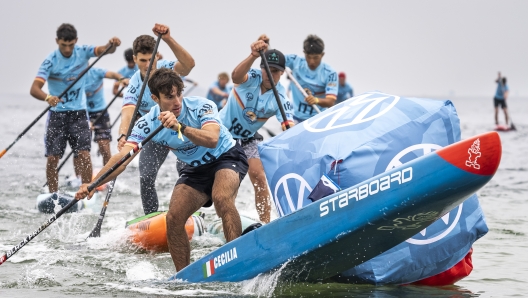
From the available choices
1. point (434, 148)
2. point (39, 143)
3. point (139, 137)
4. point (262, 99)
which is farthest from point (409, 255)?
point (39, 143)

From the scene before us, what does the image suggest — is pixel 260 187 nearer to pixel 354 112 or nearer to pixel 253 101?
pixel 253 101

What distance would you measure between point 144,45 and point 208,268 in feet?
9.69

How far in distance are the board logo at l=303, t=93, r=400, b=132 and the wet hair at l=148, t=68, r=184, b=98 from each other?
3.50 ft

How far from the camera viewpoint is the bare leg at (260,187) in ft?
27.7

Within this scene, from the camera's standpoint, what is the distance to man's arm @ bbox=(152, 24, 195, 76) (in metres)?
7.70

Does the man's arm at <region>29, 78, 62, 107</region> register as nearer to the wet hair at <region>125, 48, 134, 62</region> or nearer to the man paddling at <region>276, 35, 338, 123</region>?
the man paddling at <region>276, 35, 338, 123</region>

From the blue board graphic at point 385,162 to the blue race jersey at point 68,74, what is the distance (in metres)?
5.26

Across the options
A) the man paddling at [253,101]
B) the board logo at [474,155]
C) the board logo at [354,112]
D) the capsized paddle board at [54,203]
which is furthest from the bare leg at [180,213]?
the capsized paddle board at [54,203]

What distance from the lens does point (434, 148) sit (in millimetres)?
5836

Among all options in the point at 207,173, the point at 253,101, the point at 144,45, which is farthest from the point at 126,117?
the point at 207,173

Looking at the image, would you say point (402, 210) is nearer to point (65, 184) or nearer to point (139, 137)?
point (139, 137)

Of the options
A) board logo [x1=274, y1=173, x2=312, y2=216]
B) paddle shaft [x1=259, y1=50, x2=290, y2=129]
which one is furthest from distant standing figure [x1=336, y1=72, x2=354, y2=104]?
board logo [x1=274, y1=173, x2=312, y2=216]

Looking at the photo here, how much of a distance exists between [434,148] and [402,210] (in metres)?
0.86

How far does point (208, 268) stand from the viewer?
19.6 feet
